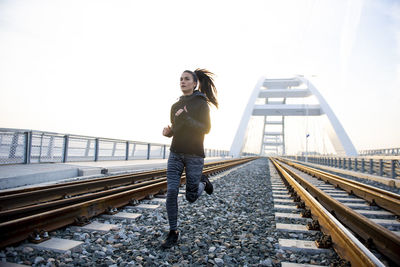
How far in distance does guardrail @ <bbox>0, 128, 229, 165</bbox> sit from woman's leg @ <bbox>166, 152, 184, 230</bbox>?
792 cm

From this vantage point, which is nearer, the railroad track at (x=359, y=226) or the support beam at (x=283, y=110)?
the railroad track at (x=359, y=226)

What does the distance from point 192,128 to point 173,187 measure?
0.65m

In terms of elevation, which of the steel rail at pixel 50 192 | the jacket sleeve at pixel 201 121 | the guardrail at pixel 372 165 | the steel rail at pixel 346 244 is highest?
the jacket sleeve at pixel 201 121

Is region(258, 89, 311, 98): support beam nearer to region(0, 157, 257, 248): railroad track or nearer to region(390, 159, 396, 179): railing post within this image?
region(390, 159, 396, 179): railing post

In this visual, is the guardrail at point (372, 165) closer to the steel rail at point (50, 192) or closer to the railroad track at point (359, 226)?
the railroad track at point (359, 226)

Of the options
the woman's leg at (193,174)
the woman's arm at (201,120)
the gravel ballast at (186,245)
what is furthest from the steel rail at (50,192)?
the woman's arm at (201,120)

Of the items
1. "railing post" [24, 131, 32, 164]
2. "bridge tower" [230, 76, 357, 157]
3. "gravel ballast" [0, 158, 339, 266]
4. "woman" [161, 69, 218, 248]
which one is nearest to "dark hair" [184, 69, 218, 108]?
"woman" [161, 69, 218, 248]

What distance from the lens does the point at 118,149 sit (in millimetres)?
13852

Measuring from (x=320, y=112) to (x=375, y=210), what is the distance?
1366 inches

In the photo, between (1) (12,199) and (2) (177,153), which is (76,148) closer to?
(1) (12,199)

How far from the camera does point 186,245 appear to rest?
2.61 m

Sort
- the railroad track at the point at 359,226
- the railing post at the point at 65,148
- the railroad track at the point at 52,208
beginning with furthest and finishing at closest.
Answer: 1. the railing post at the point at 65,148
2. the railroad track at the point at 52,208
3. the railroad track at the point at 359,226

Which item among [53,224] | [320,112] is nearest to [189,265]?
[53,224]

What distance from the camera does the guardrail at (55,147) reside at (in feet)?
27.7
